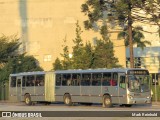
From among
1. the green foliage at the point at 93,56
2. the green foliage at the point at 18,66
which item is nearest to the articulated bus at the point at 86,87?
the green foliage at the point at 93,56

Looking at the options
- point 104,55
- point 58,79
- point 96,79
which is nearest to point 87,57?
point 104,55

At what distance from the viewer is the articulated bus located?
31.0 meters

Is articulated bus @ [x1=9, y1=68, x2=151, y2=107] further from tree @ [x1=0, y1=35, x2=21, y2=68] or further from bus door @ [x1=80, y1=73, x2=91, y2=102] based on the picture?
tree @ [x1=0, y1=35, x2=21, y2=68]

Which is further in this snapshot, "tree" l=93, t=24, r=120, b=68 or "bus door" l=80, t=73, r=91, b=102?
"tree" l=93, t=24, r=120, b=68

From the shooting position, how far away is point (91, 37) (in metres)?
61.1

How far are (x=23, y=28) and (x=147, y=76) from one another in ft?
108

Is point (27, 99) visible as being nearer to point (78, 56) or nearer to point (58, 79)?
point (58, 79)

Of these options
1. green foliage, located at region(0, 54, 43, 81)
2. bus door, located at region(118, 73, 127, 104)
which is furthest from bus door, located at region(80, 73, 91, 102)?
green foliage, located at region(0, 54, 43, 81)

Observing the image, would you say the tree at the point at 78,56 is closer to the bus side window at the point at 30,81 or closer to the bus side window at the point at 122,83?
the bus side window at the point at 30,81

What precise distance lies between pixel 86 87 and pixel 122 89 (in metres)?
3.40

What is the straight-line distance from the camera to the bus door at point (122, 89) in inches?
1214

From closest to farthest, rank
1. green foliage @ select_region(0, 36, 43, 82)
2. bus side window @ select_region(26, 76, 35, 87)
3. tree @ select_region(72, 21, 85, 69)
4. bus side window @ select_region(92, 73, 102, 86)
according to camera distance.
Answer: bus side window @ select_region(92, 73, 102, 86)
bus side window @ select_region(26, 76, 35, 87)
tree @ select_region(72, 21, 85, 69)
green foliage @ select_region(0, 36, 43, 82)

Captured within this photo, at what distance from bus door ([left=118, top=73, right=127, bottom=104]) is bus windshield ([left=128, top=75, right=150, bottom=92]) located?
0.38 metres

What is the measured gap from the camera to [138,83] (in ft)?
103
